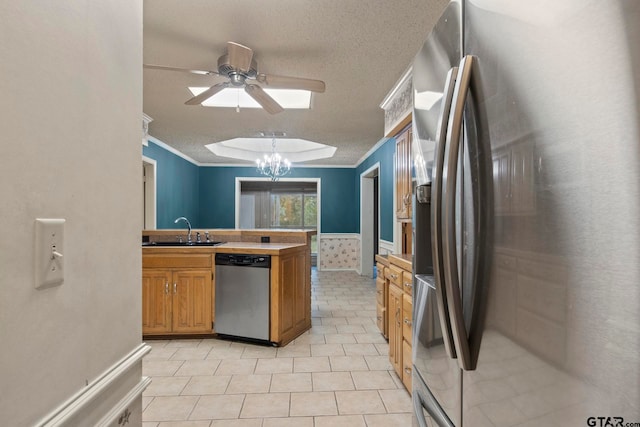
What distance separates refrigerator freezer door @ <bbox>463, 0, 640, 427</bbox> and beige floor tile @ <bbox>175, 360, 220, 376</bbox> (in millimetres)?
2543

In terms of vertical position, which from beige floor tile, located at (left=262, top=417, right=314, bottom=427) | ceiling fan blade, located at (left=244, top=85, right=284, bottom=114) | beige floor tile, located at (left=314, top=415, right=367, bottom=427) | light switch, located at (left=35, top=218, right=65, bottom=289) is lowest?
beige floor tile, located at (left=314, top=415, right=367, bottom=427)

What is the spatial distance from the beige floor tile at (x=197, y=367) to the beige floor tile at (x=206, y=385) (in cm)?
8

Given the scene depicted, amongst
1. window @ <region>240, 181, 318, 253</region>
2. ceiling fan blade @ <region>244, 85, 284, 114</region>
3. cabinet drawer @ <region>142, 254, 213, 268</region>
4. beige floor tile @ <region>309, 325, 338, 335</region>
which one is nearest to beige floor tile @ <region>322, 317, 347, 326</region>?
beige floor tile @ <region>309, 325, 338, 335</region>

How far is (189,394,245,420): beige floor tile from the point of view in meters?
2.07

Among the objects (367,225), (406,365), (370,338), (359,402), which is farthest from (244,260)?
(367,225)

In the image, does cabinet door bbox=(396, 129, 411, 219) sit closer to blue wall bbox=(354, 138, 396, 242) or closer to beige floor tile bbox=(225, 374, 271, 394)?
blue wall bbox=(354, 138, 396, 242)

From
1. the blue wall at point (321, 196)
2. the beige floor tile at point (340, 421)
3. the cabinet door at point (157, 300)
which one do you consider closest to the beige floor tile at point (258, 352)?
the cabinet door at point (157, 300)

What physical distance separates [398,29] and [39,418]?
7.95 ft

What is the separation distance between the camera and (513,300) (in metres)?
0.59

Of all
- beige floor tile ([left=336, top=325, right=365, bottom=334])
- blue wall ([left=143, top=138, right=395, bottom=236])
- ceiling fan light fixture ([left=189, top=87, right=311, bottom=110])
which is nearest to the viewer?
beige floor tile ([left=336, top=325, right=365, bottom=334])

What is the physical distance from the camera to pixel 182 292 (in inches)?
131

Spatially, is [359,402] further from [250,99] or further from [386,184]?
[386,184]

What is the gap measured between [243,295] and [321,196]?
15.6 feet

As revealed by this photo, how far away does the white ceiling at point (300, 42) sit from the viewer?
1.95 m
